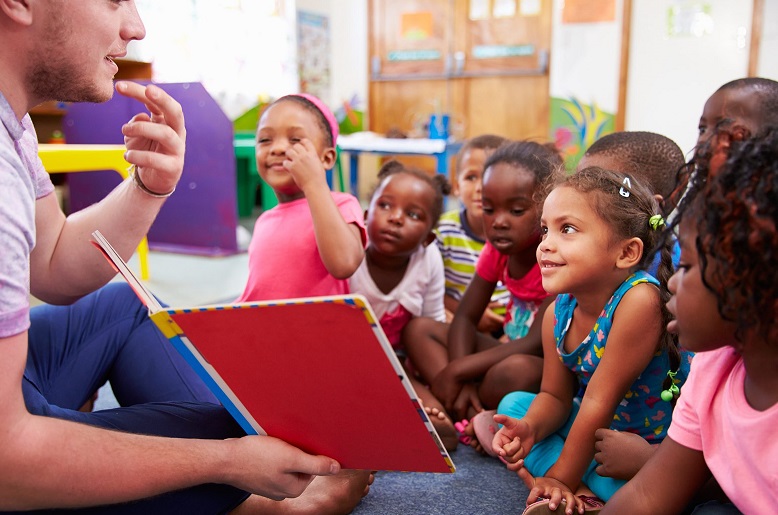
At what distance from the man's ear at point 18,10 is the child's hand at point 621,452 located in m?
0.88

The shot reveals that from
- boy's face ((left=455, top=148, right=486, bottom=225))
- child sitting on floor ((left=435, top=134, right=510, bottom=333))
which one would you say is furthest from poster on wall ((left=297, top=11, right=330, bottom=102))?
child sitting on floor ((left=435, top=134, right=510, bottom=333))

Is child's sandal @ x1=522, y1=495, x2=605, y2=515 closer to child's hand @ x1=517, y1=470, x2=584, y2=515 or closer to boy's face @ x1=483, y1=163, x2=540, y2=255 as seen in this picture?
child's hand @ x1=517, y1=470, x2=584, y2=515

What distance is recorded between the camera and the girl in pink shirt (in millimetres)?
580

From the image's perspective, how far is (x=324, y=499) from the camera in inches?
39.4

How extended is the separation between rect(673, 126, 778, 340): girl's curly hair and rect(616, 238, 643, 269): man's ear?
15.8 inches

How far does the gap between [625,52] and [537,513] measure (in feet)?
15.1

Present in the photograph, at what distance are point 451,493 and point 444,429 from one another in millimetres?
163

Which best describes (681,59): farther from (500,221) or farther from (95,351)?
(95,351)

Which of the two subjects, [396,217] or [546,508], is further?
[396,217]

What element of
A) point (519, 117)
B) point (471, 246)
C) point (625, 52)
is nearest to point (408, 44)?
point (519, 117)

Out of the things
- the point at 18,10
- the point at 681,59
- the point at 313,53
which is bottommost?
the point at 18,10

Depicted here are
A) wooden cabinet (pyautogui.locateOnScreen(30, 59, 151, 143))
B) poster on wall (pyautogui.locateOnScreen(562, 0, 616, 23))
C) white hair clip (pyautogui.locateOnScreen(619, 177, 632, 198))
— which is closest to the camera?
white hair clip (pyautogui.locateOnScreen(619, 177, 632, 198))

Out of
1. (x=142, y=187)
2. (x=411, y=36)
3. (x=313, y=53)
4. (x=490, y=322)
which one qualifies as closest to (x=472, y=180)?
(x=490, y=322)

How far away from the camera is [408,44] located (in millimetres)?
5965
